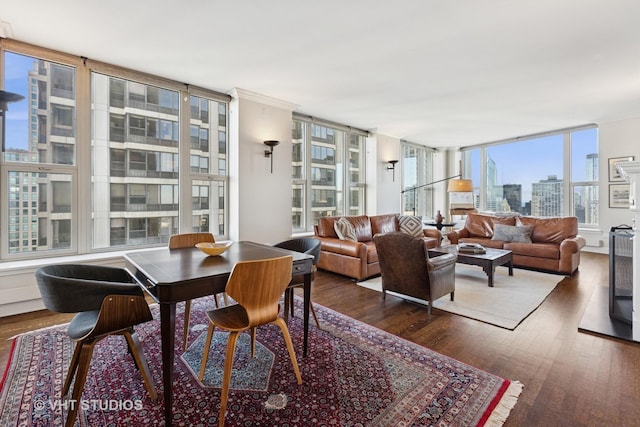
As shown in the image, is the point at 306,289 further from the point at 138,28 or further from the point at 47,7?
the point at 47,7

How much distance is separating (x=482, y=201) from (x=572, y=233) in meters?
3.40

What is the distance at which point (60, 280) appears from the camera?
4.92ft

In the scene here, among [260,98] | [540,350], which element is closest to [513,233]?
[540,350]

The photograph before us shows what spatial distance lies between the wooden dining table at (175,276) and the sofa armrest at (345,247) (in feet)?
6.44

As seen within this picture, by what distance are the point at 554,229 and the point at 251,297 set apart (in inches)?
216

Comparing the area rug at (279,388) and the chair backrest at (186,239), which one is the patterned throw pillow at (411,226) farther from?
the chair backrest at (186,239)

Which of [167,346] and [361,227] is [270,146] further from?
[167,346]

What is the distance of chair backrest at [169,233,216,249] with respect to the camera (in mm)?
→ 2697

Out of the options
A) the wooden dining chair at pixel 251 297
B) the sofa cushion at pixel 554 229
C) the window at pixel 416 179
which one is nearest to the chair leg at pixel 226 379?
the wooden dining chair at pixel 251 297

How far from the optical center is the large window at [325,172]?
553cm

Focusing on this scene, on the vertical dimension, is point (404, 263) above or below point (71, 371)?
above

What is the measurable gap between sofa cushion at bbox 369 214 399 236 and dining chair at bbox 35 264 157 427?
4.29m

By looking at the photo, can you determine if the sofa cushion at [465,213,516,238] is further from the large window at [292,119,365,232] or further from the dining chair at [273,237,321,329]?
the dining chair at [273,237,321,329]

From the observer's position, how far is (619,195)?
5645 mm
